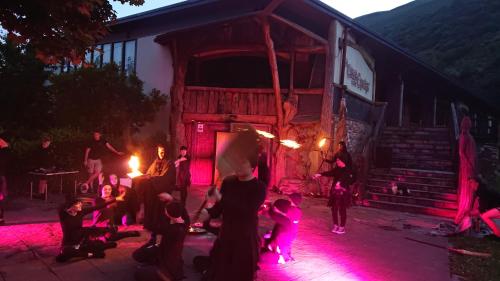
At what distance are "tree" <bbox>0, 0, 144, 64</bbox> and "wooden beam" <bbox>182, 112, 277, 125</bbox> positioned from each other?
894 centimetres

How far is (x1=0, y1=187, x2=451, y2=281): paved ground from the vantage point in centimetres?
534

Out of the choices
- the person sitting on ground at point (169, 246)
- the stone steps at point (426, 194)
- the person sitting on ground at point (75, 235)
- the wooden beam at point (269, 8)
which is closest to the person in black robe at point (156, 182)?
the person sitting on ground at point (75, 235)

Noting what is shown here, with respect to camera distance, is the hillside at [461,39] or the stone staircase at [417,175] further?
the hillside at [461,39]

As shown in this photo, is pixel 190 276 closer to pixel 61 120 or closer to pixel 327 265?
pixel 327 265

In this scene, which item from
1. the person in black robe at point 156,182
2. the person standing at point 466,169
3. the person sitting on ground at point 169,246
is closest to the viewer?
the person sitting on ground at point 169,246

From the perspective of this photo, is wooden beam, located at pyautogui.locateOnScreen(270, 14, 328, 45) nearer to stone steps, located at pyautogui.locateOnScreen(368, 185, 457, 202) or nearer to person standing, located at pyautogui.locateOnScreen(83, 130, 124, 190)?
stone steps, located at pyautogui.locateOnScreen(368, 185, 457, 202)

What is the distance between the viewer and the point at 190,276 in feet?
17.4

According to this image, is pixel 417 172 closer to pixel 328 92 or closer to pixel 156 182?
pixel 328 92

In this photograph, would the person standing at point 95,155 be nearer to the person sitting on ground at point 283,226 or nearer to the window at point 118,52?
the window at point 118,52

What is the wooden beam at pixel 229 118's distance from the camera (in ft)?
47.5

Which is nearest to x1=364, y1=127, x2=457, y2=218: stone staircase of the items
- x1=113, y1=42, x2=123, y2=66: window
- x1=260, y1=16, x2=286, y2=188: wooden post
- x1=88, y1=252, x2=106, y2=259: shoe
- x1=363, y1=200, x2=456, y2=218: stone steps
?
x1=363, y1=200, x2=456, y2=218: stone steps

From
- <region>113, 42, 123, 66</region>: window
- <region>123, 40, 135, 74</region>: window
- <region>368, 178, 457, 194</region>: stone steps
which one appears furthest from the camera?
<region>113, 42, 123, 66</region>: window

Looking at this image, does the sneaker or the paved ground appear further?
the sneaker

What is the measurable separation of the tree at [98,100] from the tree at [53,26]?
8.41 meters
